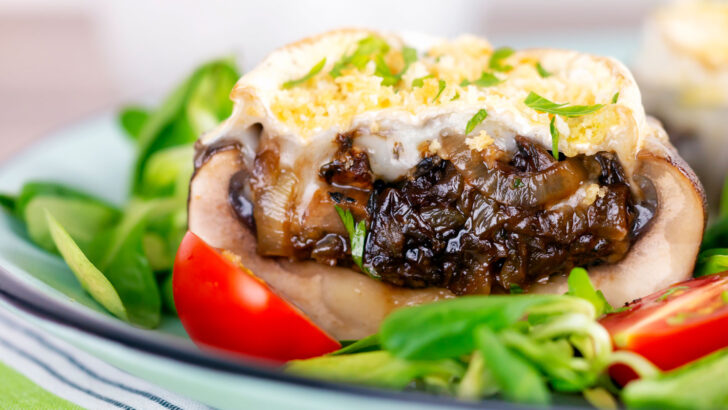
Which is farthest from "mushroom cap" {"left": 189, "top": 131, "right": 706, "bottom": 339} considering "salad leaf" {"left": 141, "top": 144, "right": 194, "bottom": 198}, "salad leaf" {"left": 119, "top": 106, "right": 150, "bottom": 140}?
"salad leaf" {"left": 119, "top": 106, "right": 150, "bottom": 140}

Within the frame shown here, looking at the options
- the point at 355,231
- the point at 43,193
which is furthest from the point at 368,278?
the point at 43,193

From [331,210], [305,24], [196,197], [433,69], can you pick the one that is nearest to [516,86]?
[433,69]

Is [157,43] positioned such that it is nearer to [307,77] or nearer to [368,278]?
[307,77]

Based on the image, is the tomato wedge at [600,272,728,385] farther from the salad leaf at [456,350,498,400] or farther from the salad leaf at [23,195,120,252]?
the salad leaf at [23,195,120,252]

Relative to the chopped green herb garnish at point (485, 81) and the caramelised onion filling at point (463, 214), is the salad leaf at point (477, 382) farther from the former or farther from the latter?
the chopped green herb garnish at point (485, 81)

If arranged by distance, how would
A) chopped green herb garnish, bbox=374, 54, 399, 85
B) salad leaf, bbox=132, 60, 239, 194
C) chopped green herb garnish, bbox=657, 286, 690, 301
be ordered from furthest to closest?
salad leaf, bbox=132, 60, 239, 194
chopped green herb garnish, bbox=374, 54, 399, 85
chopped green herb garnish, bbox=657, 286, 690, 301

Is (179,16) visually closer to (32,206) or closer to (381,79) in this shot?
(32,206)
